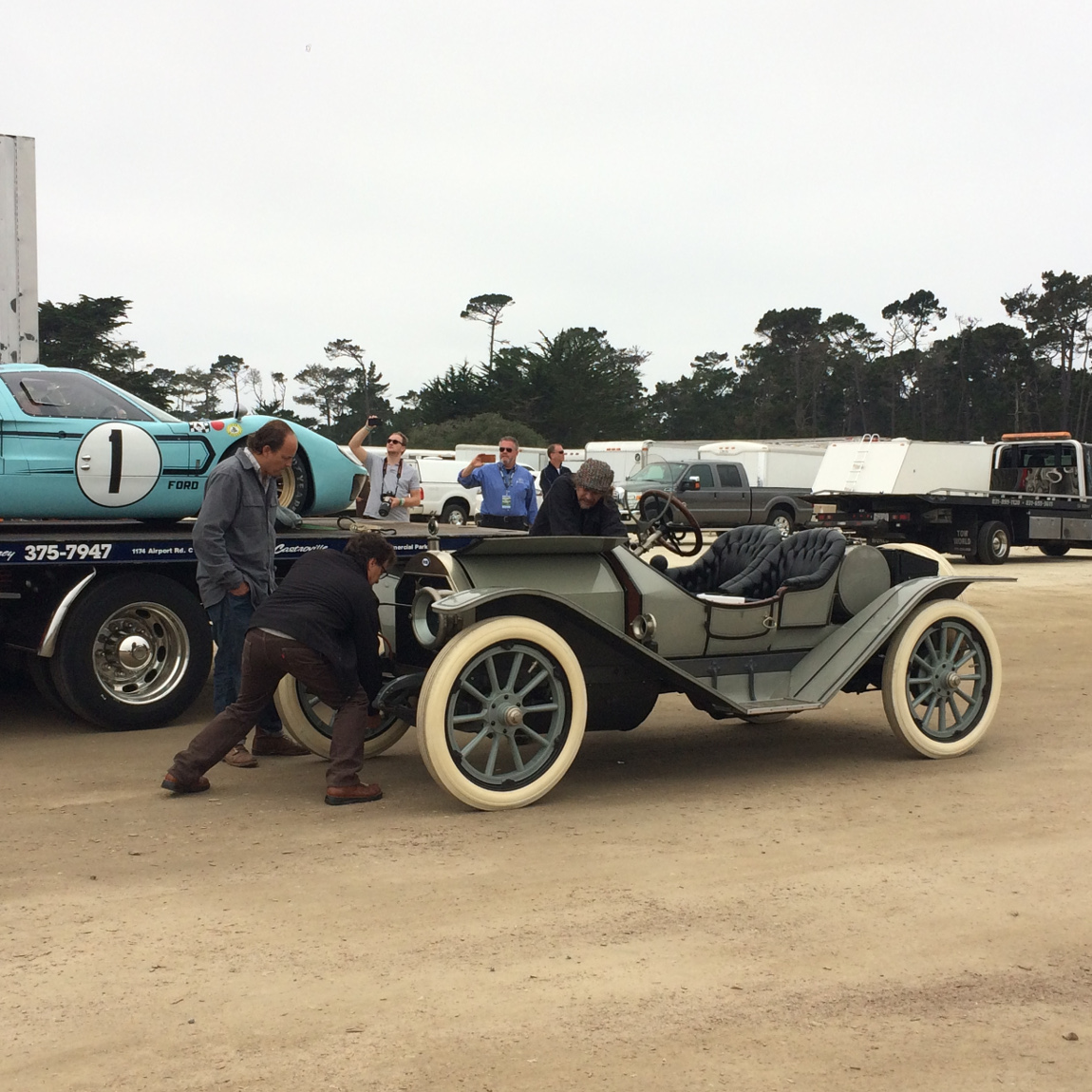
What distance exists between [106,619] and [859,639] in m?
4.20

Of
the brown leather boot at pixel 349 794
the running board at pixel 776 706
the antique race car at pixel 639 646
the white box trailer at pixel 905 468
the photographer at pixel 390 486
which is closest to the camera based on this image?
the antique race car at pixel 639 646

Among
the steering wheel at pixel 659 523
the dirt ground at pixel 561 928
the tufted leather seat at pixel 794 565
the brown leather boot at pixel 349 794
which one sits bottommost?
the dirt ground at pixel 561 928

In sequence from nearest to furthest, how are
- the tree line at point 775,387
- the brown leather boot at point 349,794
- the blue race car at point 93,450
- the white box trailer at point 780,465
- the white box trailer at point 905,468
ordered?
the brown leather boot at point 349,794 < the blue race car at point 93,450 < the white box trailer at point 905,468 < the white box trailer at point 780,465 < the tree line at point 775,387

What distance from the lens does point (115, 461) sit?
8039mm

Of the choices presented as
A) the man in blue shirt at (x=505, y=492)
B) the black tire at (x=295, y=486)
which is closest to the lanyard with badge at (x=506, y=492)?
the man in blue shirt at (x=505, y=492)

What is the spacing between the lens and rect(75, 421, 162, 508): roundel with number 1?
796 cm

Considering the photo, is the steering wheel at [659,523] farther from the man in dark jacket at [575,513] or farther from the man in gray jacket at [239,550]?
the man in gray jacket at [239,550]

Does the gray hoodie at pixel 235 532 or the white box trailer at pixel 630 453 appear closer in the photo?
the gray hoodie at pixel 235 532

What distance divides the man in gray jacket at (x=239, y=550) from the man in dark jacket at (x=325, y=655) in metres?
0.74

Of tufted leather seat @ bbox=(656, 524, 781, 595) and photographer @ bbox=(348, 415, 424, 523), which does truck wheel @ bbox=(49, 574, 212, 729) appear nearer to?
tufted leather seat @ bbox=(656, 524, 781, 595)

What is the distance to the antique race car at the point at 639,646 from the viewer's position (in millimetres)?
5660

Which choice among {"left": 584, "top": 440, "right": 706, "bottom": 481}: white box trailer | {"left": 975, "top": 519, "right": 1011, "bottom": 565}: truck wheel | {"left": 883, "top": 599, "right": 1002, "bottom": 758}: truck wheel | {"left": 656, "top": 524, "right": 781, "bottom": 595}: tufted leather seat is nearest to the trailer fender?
{"left": 656, "top": 524, "right": 781, "bottom": 595}: tufted leather seat

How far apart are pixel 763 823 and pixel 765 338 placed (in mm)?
83790

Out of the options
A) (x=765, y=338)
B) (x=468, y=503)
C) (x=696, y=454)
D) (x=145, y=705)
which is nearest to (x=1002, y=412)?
(x=765, y=338)
